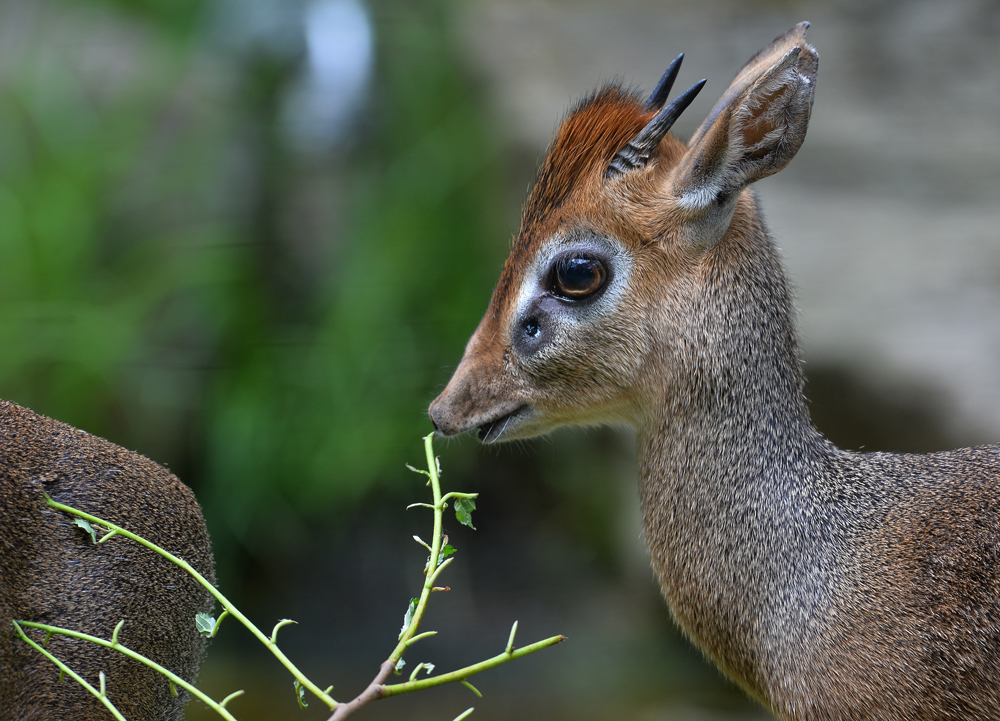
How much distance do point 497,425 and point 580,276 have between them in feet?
1.00

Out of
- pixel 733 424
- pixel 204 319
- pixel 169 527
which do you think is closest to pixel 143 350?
pixel 204 319

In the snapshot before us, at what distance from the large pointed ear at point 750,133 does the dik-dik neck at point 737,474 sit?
0.39 feet

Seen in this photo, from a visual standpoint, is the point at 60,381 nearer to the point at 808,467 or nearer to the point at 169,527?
the point at 169,527

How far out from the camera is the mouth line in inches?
62.7

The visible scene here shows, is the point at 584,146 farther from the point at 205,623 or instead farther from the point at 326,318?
the point at 326,318

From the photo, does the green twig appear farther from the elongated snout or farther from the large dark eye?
the large dark eye

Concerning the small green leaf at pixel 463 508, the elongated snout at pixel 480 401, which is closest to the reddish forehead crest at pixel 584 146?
the elongated snout at pixel 480 401

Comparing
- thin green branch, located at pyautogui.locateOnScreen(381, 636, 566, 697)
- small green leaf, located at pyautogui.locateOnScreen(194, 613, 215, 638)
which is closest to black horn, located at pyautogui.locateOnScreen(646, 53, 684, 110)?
thin green branch, located at pyautogui.locateOnScreen(381, 636, 566, 697)

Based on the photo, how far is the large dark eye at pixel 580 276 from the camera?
1.52m

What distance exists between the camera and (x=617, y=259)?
152 centimetres

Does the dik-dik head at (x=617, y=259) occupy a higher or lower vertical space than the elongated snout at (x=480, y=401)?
higher

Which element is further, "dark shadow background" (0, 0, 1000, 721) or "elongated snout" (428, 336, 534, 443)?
"dark shadow background" (0, 0, 1000, 721)

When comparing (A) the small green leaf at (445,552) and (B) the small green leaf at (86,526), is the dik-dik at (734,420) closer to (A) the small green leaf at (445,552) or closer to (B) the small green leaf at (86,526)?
(A) the small green leaf at (445,552)

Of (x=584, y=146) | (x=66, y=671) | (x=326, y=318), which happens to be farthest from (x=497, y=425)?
(x=326, y=318)
